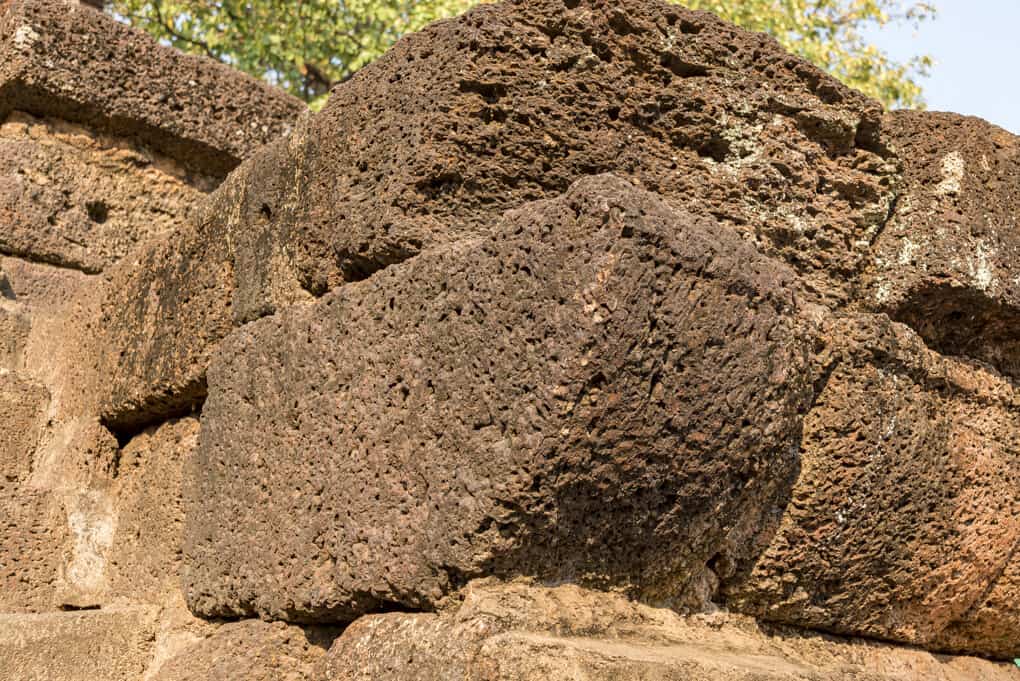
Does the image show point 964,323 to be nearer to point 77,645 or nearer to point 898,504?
point 898,504

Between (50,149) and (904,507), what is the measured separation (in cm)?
305

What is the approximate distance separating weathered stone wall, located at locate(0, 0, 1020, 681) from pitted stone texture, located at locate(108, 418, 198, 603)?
0.01m

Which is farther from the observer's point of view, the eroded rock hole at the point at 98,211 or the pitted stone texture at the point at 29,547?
the eroded rock hole at the point at 98,211

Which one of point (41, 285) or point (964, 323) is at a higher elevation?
point (964, 323)

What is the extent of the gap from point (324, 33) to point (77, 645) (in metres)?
10.4

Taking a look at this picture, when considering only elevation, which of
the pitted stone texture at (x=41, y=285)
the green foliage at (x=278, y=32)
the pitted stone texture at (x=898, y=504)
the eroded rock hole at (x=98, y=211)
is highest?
the green foliage at (x=278, y=32)

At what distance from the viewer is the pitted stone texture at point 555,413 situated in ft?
7.38

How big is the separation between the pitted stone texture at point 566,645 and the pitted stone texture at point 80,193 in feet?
7.47

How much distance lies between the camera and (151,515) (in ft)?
12.0

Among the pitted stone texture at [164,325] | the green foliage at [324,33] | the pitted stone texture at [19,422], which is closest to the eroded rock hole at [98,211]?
the pitted stone texture at [164,325]

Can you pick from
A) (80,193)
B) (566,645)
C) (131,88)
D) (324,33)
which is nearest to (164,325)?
(80,193)

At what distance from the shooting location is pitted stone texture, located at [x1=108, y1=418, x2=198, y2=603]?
11.5 feet

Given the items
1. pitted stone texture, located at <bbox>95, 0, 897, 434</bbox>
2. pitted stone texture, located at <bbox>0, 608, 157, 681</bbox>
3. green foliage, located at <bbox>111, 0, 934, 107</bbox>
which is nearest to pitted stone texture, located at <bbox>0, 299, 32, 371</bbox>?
pitted stone texture, located at <bbox>0, 608, 157, 681</bbox>

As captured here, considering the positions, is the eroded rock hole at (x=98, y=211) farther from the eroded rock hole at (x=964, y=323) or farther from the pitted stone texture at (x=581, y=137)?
the eroded rock hole at (x=964, y=323)
